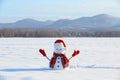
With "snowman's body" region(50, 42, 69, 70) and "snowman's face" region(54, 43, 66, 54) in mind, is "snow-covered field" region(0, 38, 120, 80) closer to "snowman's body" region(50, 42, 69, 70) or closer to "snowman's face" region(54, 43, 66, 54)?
"snowman's body" region(50, 42, 69, 70)

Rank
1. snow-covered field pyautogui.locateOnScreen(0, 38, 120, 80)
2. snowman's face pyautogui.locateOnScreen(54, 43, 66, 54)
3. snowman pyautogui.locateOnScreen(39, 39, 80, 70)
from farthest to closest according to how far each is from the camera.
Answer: snowman's face pyautogui.locateOnScreen(54, 43, 66, 54)
snowman pyautogui.locateOnScreen(39, 39, 80, 70)
snow-covered field pyautogui.locateOnScreen(0, 38, 120, 80)

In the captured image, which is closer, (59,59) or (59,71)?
(59,71)

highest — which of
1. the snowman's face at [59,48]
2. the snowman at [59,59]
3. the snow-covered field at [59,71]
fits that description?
the snowman's face at [59,48]

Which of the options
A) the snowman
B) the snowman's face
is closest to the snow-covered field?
the snowman

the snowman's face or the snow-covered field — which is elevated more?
the snowman's face

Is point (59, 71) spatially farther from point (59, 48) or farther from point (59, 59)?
point (59, 48)

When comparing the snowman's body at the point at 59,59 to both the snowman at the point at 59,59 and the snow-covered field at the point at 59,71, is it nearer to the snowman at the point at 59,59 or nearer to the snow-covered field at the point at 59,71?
the snowman at the point at 59,59

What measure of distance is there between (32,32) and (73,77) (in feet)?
159

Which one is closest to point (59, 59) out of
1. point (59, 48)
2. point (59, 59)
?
point (59, 59)

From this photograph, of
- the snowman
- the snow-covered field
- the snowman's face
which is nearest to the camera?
the snow-covered field

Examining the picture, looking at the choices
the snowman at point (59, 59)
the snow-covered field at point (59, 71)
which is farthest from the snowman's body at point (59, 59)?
the snow-covered field at point (59, 71)

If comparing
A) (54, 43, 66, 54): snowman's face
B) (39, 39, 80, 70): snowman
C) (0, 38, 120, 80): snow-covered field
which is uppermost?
(54, 43, 66, 54): snowman's face

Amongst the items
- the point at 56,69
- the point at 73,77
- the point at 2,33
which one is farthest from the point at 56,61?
the point at 2,33

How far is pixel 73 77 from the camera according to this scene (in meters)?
5.83
